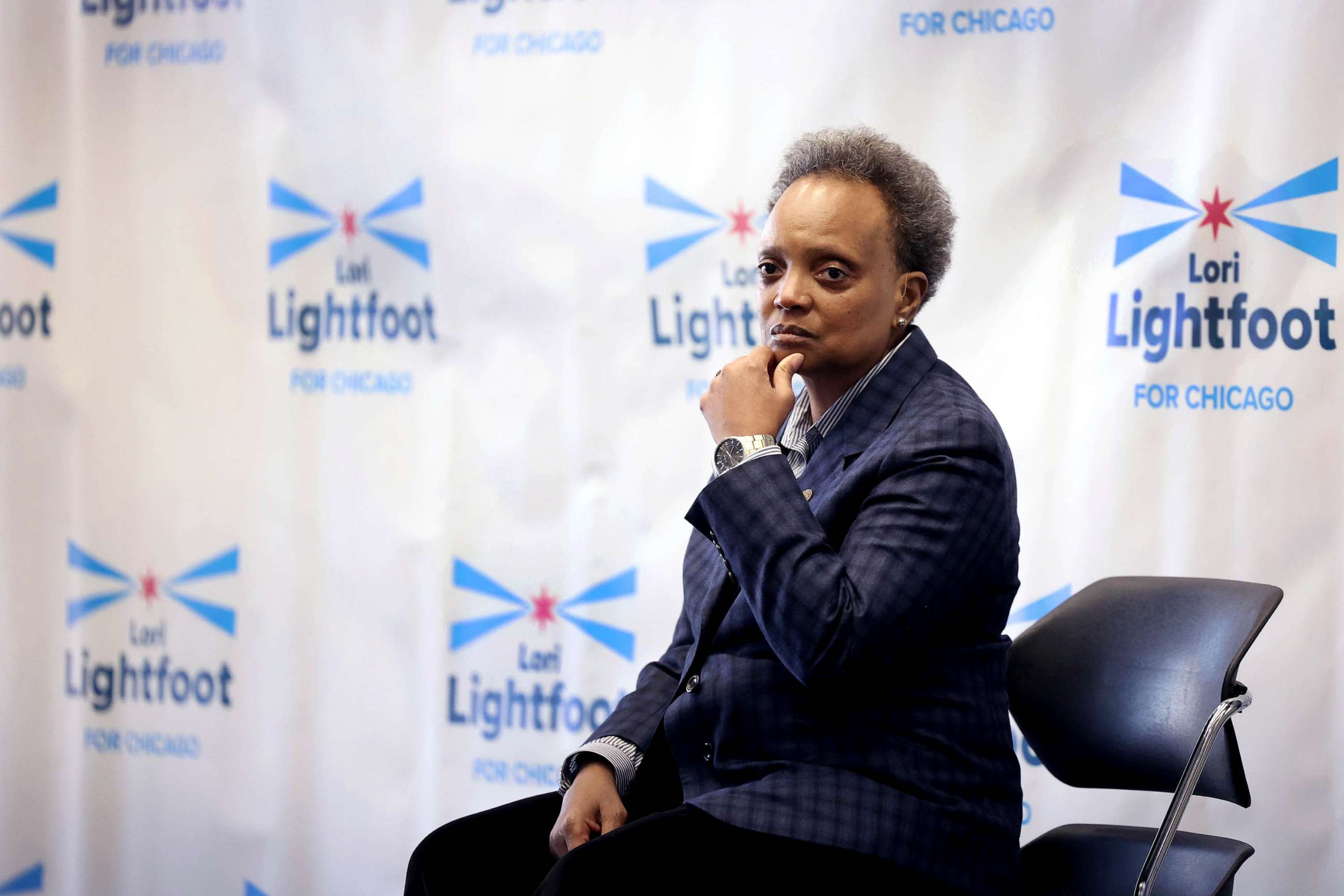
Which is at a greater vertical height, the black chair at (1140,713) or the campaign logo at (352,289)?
the campaign logo at (352,289)

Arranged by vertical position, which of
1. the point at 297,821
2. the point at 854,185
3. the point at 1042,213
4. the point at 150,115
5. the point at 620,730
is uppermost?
the point at 150,115

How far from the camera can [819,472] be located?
1706 millimetres

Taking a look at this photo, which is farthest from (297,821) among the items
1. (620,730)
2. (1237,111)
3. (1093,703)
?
(1237,111)

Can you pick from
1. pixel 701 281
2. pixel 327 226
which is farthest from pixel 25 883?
pixel 701 281

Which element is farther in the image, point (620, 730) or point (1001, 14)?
point (1001, 14)

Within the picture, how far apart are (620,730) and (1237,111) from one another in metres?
1.91

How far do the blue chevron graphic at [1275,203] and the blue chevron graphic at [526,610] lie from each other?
144 centimetres

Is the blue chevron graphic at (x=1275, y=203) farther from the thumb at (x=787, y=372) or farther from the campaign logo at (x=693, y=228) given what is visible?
the thumb at (x=787, y=372)

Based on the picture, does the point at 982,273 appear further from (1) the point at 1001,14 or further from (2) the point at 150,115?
(2) the point at 150,115

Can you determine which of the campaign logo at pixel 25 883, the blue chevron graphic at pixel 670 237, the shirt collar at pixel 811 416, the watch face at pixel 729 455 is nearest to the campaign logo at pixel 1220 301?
the blue chevron graphic at pixel 670 237

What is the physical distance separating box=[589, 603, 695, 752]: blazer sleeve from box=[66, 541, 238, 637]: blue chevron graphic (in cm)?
165

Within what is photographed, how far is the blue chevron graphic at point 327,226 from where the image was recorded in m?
3.03

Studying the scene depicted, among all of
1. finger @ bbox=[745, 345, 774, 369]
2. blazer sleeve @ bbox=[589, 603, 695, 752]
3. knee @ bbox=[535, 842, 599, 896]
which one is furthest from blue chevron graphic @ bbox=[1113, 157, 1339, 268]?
knee @ bbox=[535, 842, 599, 896]

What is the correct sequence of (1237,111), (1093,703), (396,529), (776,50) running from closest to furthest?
(1093,703), (1237,111), (776,50), (396,529)
